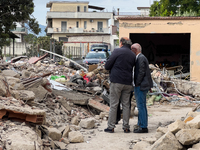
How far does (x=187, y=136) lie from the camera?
184 inches

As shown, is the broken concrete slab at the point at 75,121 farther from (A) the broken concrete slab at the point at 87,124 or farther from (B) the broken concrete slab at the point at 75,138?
(B) the broken concrete slab at the point at 75,138

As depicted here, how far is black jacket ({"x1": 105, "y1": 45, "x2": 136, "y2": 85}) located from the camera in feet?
21.8

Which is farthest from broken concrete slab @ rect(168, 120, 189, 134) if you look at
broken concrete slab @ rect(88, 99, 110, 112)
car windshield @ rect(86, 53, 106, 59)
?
car windshield @ rect(86, 53, 106, 59)

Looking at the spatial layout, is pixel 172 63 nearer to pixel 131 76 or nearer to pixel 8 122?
pixel 131 76

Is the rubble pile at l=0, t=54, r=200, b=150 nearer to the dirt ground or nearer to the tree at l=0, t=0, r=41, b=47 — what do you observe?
→ the dirt ground

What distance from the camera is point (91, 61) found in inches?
838

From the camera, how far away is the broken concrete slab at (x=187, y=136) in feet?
15.3

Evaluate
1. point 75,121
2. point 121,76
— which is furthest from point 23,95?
point 121,76

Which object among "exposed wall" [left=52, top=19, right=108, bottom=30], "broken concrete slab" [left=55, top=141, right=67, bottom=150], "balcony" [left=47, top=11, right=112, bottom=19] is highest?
"balcony" [left=47, top=11, right=112, bottom=19]

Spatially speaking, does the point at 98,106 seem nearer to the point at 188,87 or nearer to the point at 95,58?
the point at 188,87

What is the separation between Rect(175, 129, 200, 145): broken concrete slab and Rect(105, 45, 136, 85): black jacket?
7.12 ft

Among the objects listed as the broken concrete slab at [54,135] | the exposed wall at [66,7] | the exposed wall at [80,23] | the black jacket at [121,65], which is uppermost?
the exposed wall at [66,7]

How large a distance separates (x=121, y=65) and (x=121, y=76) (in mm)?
241

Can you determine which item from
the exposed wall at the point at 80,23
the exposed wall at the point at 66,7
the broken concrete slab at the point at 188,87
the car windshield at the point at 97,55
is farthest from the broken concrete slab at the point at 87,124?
the exposed wall at the point at 66,7
